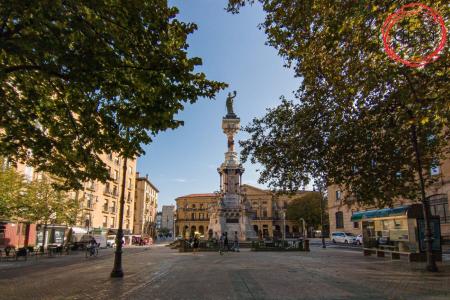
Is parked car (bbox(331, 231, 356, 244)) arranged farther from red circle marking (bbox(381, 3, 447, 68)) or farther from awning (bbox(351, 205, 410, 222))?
red circle marking (bbox(381, 3, 447, 68))

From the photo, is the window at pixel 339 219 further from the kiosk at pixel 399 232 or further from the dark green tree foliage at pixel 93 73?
the dark green tree foliage at pixel 93 73

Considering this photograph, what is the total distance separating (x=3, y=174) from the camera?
2342cm

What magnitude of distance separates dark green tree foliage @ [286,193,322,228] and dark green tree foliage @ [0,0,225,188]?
8335 centimetres

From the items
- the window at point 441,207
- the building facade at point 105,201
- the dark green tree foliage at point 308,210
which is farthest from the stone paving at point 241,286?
the dark green tree foliage at point 308,210

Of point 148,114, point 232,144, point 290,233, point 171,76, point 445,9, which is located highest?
point 232,144

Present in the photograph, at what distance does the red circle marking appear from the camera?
25.9 ft

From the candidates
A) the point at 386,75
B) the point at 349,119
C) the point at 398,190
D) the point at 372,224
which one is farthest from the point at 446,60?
the point at 372,224

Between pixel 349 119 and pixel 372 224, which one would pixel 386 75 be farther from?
pixel 372 224

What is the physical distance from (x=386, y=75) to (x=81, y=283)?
11.6m

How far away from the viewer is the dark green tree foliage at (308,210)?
9038 cm

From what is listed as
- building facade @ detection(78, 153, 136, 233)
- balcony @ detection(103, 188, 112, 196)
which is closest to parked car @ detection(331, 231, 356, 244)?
building facade @ detection(78, 153, 136, 233)

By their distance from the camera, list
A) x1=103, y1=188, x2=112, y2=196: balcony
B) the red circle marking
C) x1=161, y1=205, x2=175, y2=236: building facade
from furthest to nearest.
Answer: x1=161, y1=205, x2=175, y2=236: building facade
x1=103, y1=188, x2=112, y2=196: balcony
the red circle marking

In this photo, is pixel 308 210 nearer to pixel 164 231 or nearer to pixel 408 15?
pixel 164 231

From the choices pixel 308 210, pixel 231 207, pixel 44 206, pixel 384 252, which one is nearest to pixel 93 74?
pixel 384 252
